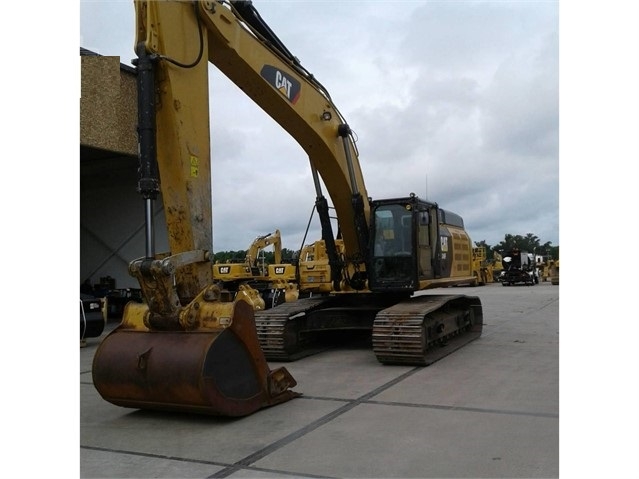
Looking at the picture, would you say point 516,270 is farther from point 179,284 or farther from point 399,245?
point 179,284

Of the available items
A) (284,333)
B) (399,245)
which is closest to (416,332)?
(399,245)

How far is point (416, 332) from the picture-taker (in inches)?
311

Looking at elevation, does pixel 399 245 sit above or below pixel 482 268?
above

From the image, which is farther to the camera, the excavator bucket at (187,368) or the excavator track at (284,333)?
the excavator track at (284,333)

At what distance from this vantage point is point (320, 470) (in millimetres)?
4074

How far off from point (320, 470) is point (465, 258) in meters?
7.95

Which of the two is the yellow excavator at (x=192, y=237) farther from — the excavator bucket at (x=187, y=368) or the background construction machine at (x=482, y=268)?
the background construction machine at (x=482, y=268)

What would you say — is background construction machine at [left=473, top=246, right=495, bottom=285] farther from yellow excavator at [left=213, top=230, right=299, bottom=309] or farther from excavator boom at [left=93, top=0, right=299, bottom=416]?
excavator boom at [left=93, top=0, right=299, bottom=416]

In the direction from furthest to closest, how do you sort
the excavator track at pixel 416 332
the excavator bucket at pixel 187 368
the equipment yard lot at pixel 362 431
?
the excavator track at pixel 416 332 < the excavator bucket at pixel 187 368 < the equipment yard lot at pixel 362 431

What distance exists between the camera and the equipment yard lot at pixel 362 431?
164 inches

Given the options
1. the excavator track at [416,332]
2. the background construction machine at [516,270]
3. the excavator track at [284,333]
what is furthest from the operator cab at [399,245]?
the background construction machine at [516,270]

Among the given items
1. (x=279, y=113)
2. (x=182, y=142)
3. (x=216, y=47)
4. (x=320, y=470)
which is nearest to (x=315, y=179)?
(x=279, y=113)

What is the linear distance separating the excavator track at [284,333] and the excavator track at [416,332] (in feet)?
4.43

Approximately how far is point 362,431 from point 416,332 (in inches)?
121
